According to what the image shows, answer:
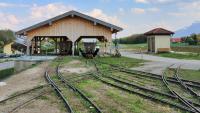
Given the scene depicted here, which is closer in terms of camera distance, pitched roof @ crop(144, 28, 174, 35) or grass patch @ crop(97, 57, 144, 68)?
grass patch @ crop(97, 57, 144, 68)

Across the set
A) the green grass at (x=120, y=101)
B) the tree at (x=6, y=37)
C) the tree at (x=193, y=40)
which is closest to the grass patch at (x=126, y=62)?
the green grass at (x=120, y=101)

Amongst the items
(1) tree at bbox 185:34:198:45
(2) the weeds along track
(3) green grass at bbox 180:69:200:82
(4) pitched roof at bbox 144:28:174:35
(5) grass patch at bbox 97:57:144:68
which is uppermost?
(4) pitched roof at bbox 144:28:174:35

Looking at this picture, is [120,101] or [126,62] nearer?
[120,101]

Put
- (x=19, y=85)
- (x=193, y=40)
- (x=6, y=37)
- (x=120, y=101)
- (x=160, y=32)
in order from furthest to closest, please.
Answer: (x=6, y=37) < (x=193, y=40) < (x=160, y=32) < (x=19, y=85) < (x=120, y=101)

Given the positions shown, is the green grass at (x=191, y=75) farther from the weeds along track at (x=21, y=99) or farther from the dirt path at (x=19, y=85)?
the weeds along track at (x=21, y=99)

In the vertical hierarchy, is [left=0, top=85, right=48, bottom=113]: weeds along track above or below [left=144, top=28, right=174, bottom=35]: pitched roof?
below

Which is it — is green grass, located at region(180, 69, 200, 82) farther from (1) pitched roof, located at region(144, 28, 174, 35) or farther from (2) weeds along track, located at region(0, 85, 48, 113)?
(1) pitched roof, located at region(144, 28, 174, 35)

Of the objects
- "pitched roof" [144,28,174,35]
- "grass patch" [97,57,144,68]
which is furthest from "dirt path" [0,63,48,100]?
"pitched roof" [144,28,174,35]

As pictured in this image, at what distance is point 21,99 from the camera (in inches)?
564

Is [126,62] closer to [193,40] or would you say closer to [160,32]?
[160,32]

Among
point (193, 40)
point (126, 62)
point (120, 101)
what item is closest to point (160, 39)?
point (126, 62)

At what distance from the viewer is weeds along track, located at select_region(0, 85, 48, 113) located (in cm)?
1251

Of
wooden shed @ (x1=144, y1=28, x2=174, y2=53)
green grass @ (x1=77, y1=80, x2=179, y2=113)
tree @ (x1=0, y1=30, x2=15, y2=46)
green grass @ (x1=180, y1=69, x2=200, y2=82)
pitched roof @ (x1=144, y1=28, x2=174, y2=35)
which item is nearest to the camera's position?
green grass @ (x1=77, y1=80, x2=179, y2=113)

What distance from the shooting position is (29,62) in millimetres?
33062
